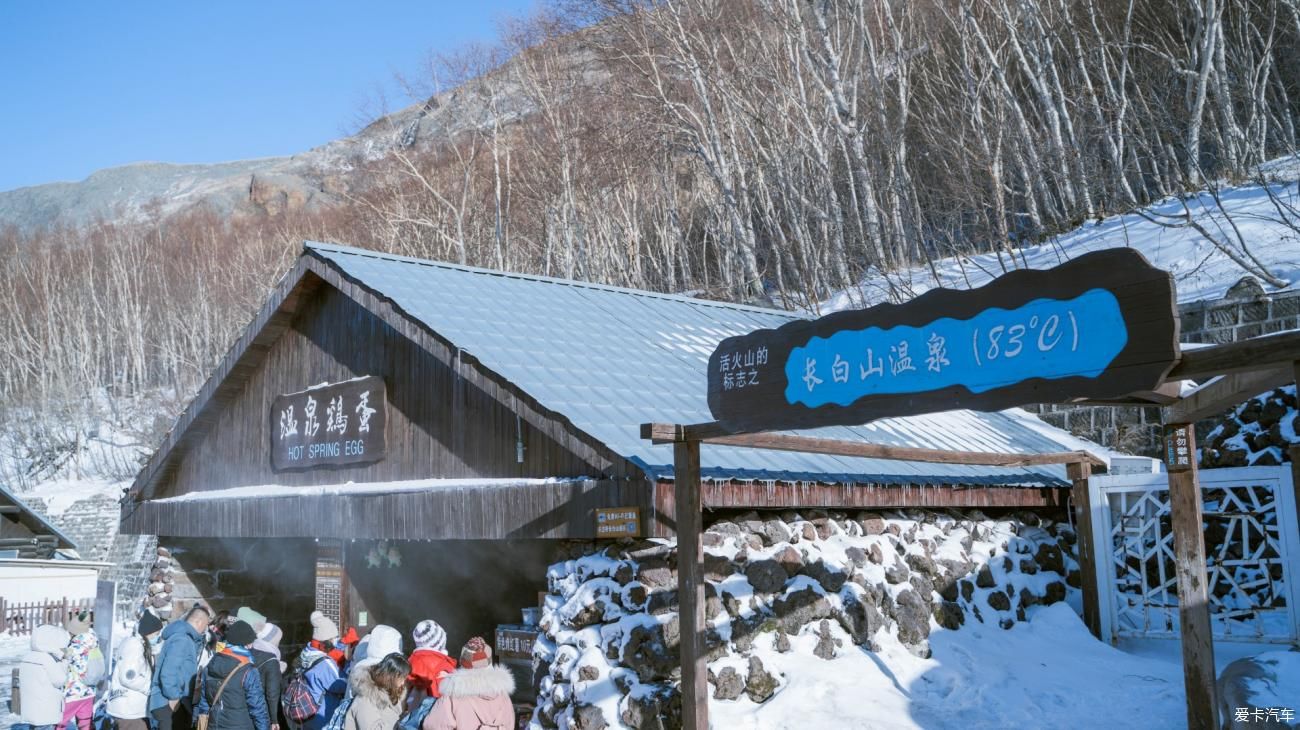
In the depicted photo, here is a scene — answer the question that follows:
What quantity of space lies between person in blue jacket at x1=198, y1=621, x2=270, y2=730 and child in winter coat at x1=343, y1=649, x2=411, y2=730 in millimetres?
1606

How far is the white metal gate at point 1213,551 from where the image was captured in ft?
30.7

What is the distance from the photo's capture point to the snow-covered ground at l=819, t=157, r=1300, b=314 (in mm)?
14125

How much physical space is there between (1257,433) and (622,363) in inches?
285

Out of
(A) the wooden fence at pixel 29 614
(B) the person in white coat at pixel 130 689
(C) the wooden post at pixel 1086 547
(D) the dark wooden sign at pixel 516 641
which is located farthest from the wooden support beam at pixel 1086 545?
(A) the wooden fence at pixel 29 614

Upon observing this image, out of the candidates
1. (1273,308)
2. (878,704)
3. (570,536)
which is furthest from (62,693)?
(1273,308)

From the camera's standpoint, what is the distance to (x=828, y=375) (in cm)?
610

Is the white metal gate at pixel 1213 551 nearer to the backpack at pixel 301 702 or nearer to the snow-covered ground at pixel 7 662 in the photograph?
the backpack at pixel 301 702

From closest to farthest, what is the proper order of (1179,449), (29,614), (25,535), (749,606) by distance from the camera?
(1179,449) → (749,606) → (25,535) → (29,614)

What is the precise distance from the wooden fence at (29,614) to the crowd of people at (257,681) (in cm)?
1539

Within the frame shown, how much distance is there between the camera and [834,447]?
25.2 feet

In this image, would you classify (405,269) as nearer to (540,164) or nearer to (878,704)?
(878,704)

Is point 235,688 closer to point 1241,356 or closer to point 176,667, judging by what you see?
point 176,667

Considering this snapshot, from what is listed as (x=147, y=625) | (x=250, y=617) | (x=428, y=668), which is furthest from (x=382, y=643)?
(x=147, y=625)

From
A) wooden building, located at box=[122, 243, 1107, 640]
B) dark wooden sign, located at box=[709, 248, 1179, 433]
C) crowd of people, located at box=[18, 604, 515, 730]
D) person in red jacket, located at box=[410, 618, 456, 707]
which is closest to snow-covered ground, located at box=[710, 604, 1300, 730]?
wooden building, located at box=[122, 243, 1107, 640]
